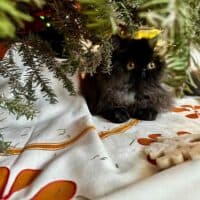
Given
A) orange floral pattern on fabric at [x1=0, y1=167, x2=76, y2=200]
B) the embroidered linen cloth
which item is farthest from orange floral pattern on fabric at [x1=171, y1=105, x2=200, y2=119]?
orange floral pattern on fabric at [x1=0, y1=167, x2=76, y2=200]

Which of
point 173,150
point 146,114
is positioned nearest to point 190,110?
point 146,114

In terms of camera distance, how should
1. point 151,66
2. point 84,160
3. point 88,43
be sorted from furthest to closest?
point 151,66
point 84,160
point 88,43

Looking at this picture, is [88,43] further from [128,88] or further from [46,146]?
[128,88]

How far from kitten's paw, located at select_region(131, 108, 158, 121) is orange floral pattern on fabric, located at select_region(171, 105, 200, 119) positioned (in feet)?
0.20

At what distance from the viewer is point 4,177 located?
21.4 inches

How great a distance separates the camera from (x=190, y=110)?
2.75 ft

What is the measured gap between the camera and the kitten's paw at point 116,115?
2.50 ft

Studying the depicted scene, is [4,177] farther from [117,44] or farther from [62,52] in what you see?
[117,44]

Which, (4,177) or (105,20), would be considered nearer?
(105,20)

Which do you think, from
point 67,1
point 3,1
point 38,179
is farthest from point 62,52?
point 3,1

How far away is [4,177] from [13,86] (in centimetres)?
15

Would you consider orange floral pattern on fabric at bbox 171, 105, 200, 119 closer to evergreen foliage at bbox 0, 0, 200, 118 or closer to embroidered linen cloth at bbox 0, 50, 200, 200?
embroidered linen cloth at bbox 0, 50, 200, 200

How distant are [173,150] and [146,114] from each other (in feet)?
0.70

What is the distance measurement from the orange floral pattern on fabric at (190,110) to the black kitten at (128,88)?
3 cm
